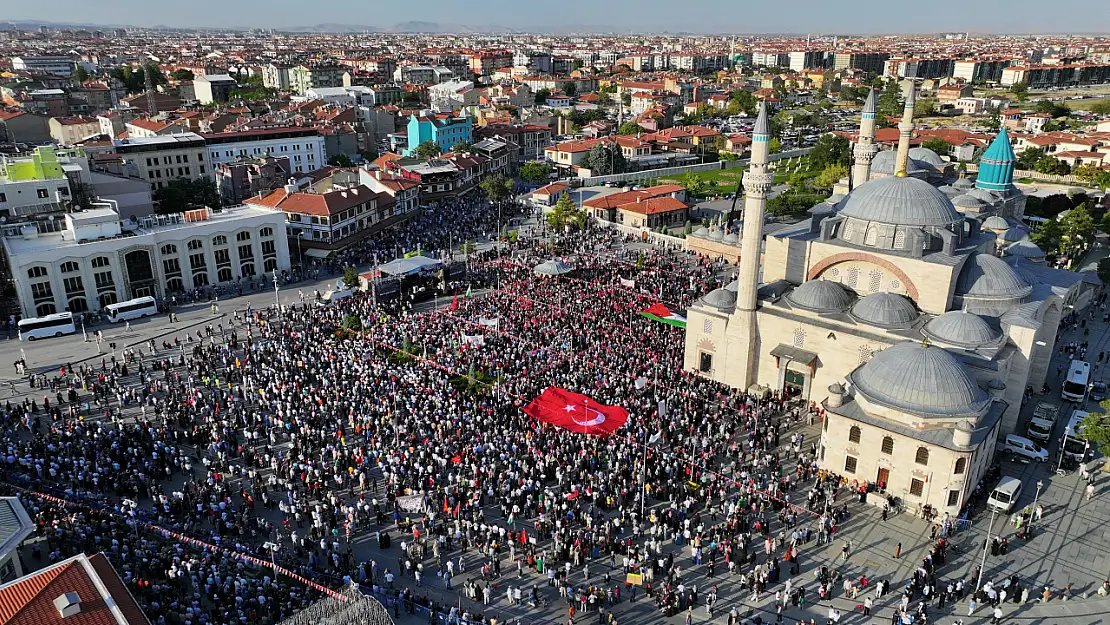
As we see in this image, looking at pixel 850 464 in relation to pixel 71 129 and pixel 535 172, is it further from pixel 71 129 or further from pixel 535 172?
pixel 71 129

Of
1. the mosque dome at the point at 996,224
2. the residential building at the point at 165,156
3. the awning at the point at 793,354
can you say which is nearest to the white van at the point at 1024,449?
the awning at the point at 793,354

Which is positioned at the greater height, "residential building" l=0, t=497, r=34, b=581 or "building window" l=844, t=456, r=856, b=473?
"residential building" l=0, t=497, r=34, b=581

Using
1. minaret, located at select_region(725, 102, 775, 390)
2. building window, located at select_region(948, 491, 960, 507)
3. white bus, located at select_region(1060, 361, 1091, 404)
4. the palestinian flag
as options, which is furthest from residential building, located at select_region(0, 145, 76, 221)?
white bus, located at select_region(1060, 361, 1091, 404)

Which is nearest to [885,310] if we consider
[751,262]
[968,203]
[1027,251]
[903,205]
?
[903,205]

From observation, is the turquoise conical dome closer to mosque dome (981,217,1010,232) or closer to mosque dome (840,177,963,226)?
mosque dome (981,217,1010,232)

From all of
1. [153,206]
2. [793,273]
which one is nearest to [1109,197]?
[793,273]

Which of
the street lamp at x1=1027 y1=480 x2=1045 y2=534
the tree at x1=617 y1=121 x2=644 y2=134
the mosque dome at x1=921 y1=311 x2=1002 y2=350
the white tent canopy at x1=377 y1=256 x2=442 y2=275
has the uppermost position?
the mosque dome at x1=921 y1=311 x2=1002 y2=350
